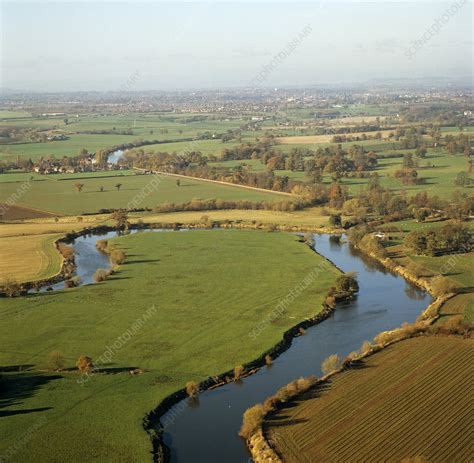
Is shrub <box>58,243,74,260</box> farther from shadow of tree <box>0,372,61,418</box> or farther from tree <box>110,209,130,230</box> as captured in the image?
shadow of tree <box>0,372,61,418</box>

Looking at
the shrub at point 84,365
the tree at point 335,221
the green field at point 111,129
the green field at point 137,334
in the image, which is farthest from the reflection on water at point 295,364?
the green field at point 111,129

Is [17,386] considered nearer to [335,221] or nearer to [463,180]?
[335,221]

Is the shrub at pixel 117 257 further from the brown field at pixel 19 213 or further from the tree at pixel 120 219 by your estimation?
the brown field at pixel 19 213

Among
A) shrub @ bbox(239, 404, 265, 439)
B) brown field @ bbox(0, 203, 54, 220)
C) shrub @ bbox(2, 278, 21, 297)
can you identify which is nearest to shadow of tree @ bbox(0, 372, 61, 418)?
shrub @ bbox(239, 404, 265, 439)

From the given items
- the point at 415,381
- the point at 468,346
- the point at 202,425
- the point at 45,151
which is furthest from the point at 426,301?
the point at 45,151

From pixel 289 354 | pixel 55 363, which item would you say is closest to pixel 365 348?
pixel 289 354

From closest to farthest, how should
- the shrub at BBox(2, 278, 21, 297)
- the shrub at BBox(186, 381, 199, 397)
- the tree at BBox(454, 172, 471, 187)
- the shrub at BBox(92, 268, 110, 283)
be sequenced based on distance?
the shrub at BBox(186, 381, 199, 397)
the shrub at BBox(2, 278, 21, 297)
the shrub at BBox(92, 268, 110, 283)
the tree at BBox(454, 172, 471, 187)
